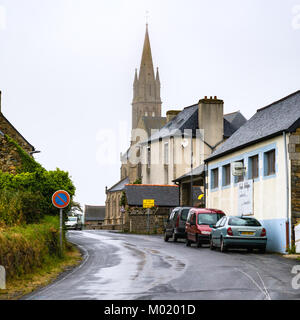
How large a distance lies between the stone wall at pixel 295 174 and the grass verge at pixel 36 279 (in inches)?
359

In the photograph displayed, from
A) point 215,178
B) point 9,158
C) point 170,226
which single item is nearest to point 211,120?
point 215,178

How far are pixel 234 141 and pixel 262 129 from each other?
12.4 ft

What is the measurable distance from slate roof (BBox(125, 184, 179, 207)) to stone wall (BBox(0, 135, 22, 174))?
82.2ft

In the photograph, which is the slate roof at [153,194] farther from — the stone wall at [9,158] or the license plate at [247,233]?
the license plate at [247,233]

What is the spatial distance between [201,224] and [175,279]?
1358cm

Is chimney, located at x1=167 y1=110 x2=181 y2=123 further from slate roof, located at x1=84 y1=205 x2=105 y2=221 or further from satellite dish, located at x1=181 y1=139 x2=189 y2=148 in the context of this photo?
slate roof, located at x1=84 y1=205 x2=105 y2=221

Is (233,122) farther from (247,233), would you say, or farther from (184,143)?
(247,233)

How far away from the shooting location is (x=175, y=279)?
1527 centimetres

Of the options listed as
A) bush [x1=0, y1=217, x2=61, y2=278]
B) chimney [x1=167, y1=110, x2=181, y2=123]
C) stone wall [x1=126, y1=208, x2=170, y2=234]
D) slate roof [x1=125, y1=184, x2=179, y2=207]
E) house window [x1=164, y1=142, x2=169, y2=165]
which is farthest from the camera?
chimney [x1=167, y1=110, x2=181, y2=123]

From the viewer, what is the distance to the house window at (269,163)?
28.6 metres

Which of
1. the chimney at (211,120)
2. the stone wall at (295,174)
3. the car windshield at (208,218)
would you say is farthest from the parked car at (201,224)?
the chimney at (211,120)

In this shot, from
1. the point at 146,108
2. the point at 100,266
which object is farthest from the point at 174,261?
the point at 146,108

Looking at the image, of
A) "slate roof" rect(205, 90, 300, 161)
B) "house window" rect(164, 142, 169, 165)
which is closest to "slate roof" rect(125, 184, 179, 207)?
"house window" rect(164, 142, 169, 165)

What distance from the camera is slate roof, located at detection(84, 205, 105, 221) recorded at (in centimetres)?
13025
